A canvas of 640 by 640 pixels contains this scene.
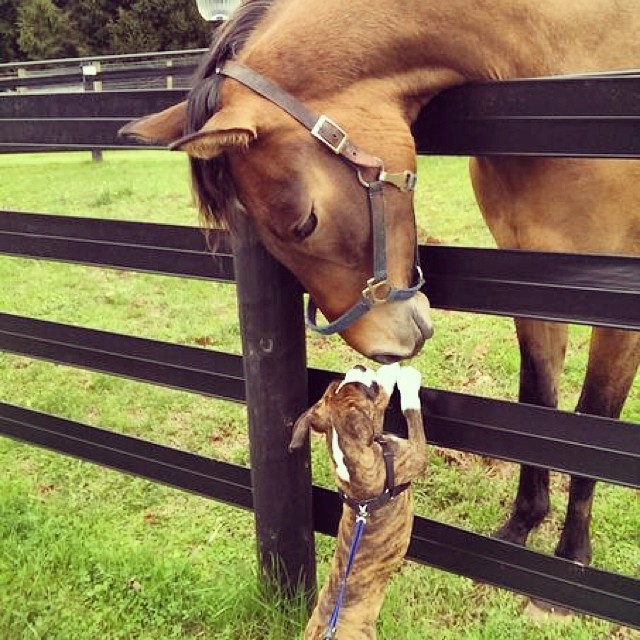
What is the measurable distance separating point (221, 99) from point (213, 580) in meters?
1.58

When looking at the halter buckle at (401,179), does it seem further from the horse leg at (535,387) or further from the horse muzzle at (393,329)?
the horse leg at (535,387)

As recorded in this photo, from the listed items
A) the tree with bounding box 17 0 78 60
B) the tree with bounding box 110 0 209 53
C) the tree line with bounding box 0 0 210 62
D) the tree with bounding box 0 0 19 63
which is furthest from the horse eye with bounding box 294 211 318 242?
the tree with bounding box 0 0 19 63

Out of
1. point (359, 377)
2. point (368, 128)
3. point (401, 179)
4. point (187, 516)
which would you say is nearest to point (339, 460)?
point (359, 377)

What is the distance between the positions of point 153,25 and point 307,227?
29702 mm

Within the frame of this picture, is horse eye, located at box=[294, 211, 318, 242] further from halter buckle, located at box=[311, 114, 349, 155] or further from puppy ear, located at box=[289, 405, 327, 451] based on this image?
puppy ear, located at box=[289, 405, 327, 451]

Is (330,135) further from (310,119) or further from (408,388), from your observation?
(408,388)

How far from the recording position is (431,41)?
1.98 metres

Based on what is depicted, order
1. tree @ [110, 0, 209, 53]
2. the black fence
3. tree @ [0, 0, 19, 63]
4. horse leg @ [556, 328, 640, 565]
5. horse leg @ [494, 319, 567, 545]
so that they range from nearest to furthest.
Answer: the black fence < horse leg @ [556, 328, 640, 565] < horse leg @ [494, 319, 567, 545] < tree @ [110, 0, 209, 53] < tree @ [0, 0, 19, 63]

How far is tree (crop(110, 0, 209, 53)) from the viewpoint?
92.6 feet

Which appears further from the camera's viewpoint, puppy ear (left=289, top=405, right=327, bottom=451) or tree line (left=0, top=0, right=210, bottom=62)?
tree line (left=0, top=0, right=210, bottom=62)

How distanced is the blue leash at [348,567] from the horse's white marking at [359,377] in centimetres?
33

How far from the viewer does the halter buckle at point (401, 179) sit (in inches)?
71.8

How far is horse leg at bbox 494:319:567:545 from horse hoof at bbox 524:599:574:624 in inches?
12.9

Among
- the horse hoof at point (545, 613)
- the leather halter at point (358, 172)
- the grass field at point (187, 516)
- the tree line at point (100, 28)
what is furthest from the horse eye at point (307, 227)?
the tree line at point (100, 28)
